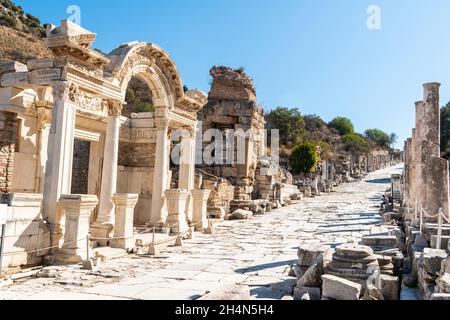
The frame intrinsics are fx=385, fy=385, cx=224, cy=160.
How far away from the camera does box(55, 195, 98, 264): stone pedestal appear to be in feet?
26.0

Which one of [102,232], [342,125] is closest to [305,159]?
[102,232]

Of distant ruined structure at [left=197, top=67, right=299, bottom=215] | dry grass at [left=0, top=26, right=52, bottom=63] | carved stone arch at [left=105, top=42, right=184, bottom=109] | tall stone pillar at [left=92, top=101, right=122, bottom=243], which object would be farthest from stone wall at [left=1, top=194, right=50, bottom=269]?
dry grass at [left=0, top=26, right=52, bottom=63]

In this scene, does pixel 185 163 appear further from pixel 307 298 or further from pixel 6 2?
pixel 6 2

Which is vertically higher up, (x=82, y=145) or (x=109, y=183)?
(x=82, y=145)

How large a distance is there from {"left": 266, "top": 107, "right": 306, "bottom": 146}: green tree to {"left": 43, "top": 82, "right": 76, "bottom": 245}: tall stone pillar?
47.6m

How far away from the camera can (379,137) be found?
9462 centimetres

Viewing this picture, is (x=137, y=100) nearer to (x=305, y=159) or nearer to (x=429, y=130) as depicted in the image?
(x=305, y=159)

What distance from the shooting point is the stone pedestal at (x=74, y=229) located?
7.91 metres

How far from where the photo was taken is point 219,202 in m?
18.0

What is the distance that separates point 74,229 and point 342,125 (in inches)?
3250

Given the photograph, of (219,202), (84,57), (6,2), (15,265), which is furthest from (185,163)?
(6,2)

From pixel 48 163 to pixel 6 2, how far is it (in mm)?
63185

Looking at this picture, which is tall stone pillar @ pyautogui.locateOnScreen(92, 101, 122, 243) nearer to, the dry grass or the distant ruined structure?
the distant ruined structure

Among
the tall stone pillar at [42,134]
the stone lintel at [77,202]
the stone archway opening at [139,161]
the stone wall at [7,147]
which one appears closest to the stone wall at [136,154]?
the stone archway opening at [139,161]
